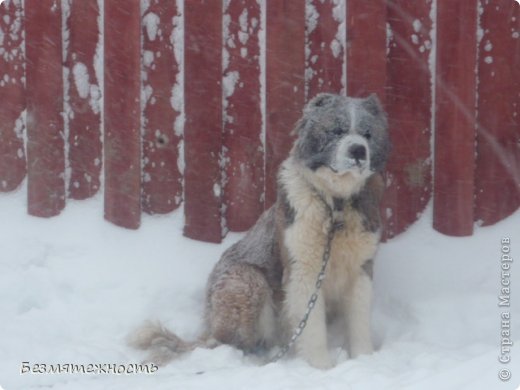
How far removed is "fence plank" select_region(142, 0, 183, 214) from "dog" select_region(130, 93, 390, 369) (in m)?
1.11

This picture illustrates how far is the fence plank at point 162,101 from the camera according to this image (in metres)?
6.00

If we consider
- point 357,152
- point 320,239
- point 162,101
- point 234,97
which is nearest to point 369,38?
point 234,97

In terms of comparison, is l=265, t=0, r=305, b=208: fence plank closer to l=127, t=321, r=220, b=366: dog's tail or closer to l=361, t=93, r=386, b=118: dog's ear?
l=361, t=93, r=386, b=118: dog's ear

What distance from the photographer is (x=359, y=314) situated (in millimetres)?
5098

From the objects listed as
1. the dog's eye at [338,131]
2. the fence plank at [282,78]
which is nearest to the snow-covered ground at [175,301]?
the fence plank at [282,78]

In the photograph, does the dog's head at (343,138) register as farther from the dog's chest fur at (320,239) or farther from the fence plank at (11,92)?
the fence plank at (11,92)

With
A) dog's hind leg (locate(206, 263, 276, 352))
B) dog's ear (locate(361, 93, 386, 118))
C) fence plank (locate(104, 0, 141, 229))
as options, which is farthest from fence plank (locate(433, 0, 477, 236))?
fence plank (locate(104, 0, 141, 229))

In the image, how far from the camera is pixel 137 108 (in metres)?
6.00

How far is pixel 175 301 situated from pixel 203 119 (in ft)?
4.49

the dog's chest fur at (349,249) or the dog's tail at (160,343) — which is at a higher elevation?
the dog's chest fur at (349,249)

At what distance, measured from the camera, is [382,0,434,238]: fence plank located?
19.3ft

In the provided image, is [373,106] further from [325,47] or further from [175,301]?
[175,301]

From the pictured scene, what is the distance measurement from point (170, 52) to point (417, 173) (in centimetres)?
205

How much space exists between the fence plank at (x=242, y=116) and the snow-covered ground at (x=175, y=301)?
0.27 meters
